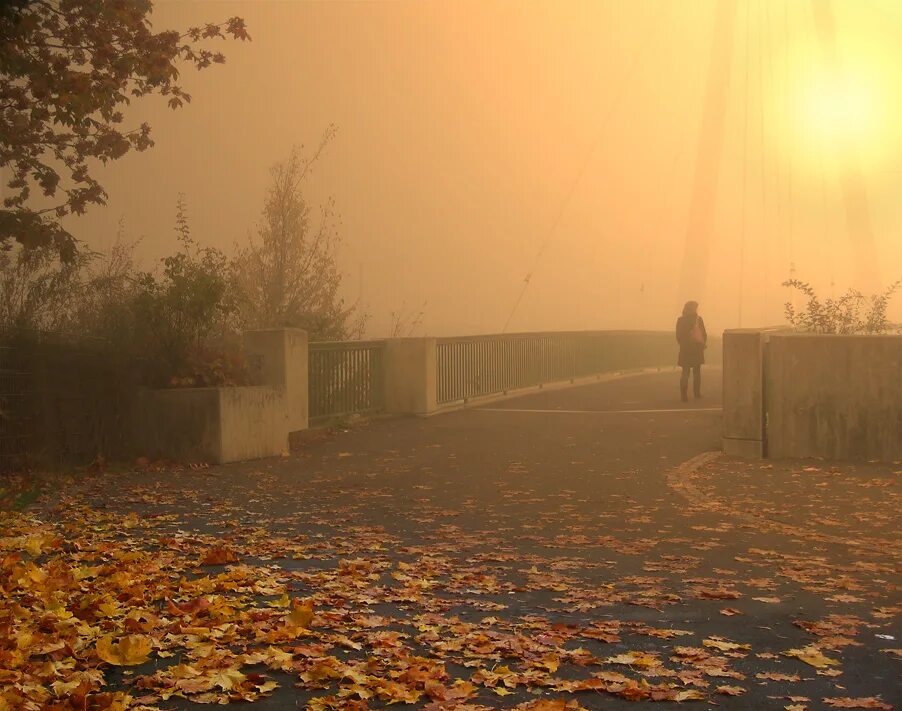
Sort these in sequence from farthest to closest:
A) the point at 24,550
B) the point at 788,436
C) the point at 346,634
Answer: the point at 788,436, the point at 24,550, the point at 346,634

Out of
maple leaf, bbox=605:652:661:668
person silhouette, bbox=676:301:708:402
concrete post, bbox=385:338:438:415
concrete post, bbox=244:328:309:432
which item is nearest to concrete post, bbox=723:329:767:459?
concrete post, bbox=244:328:309:432

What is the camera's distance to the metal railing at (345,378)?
19.0m

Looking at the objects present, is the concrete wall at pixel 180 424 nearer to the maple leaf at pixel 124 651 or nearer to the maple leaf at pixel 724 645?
the maple leaf at pixel 124 651

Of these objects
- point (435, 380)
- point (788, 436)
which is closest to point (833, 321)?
point (788, 436)

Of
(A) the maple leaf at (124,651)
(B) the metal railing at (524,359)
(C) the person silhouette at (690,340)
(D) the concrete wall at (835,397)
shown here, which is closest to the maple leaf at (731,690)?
(A) the maple leaf at (124,651)

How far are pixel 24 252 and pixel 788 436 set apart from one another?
10.5 metres

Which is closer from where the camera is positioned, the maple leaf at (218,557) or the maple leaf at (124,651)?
the maple leaf at (124,651)

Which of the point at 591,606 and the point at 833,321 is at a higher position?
the point at 833,321

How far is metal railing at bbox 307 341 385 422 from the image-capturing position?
19.0 metres

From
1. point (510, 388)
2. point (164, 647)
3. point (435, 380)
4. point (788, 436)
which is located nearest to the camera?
point (164, 647)

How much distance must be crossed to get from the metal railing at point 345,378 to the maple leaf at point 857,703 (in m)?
14.0

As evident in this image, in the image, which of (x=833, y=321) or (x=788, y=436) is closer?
(x=788, y=436)

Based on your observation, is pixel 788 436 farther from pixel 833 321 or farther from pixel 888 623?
pixel 888 623

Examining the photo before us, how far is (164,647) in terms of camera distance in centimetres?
602
